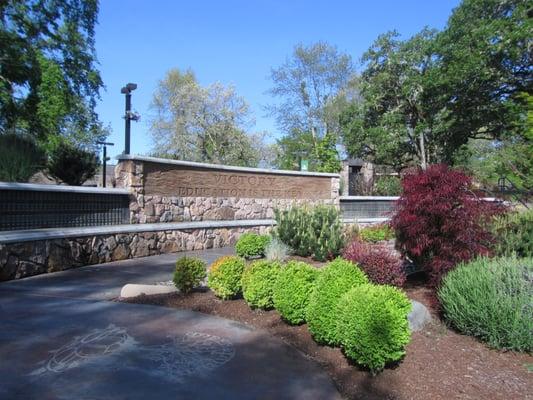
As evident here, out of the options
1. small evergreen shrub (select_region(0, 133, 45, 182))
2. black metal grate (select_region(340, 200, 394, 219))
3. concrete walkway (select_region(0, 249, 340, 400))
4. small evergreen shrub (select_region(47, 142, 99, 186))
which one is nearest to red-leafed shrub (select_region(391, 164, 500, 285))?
concrete walkway (select_region(0, 249, 340, 400))

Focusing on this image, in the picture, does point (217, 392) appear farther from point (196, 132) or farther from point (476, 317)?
point (196, 132)

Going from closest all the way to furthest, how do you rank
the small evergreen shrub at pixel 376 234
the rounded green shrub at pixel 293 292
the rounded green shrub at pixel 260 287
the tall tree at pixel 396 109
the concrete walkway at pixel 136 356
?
1. the concrete walkway at pixel 136 356
2. the rounded green shrub at pixel 293 292
3. the rounded green shrub at pixel 260 287
4. the small evergreen shrub at pixel 376 234
5. the tall tree at pixel 396 109

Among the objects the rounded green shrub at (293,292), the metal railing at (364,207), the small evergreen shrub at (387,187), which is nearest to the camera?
the rounded green shrub at (293,292)

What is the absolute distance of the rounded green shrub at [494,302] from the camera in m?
4.49

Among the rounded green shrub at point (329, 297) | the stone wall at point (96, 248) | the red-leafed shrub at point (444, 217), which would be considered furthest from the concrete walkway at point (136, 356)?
the red-leafed shrub at point (444, 217)

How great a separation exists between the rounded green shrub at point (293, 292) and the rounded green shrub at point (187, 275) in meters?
1.59

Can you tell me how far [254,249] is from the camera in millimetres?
9930

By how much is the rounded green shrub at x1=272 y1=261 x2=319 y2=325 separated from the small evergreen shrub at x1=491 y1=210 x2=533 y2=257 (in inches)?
145

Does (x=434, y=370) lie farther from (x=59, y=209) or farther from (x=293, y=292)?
(x=59, y=209)

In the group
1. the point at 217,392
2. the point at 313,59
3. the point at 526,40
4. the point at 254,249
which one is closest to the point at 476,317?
the point at 217,392

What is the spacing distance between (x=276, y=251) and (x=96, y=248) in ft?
12.6

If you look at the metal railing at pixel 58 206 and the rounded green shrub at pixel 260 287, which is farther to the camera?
the metal railing at pixel 58 206

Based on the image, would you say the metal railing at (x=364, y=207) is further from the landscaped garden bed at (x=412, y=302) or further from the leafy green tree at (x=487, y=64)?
the landscaped garden bed at (x=412, y=302)

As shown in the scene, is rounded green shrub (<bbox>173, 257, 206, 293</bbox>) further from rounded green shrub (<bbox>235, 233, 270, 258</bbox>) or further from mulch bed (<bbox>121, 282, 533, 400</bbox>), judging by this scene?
rounded green shrub (<bbox>235, 233, 270, 258</bbox>)
